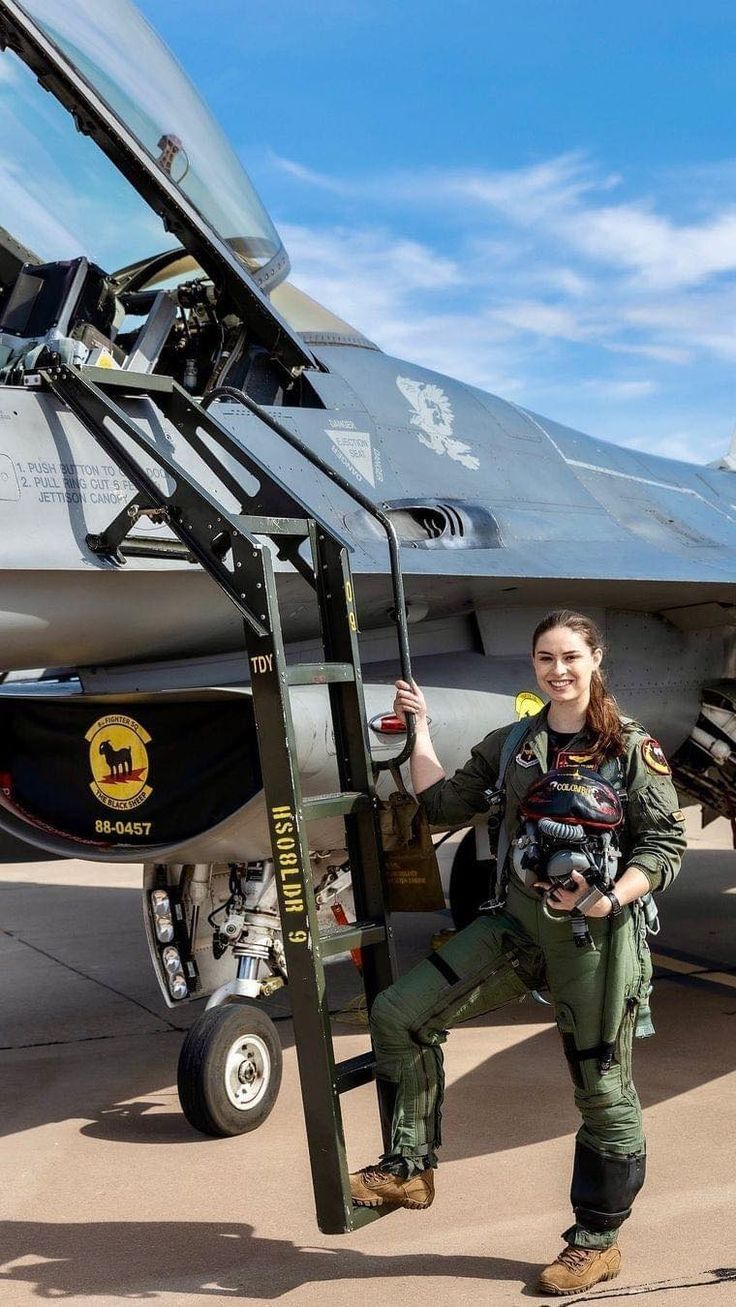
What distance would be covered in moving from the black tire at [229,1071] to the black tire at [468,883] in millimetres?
3118

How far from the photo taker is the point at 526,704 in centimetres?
452

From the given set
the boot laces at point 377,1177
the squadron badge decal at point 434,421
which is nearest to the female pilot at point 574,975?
the boot laces at point 377,1177

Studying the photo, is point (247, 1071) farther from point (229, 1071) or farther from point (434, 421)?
point (434, 421)

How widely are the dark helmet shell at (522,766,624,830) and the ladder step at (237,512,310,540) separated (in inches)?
35.8

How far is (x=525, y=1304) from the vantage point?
271 centimetres

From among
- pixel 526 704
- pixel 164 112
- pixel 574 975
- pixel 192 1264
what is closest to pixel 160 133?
pixel 164 112

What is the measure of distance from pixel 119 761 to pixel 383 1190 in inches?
76.5

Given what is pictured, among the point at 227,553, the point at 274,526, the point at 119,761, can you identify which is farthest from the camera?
the point at 119,761

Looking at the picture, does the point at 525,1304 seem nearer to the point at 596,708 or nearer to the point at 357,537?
the point at 596,708

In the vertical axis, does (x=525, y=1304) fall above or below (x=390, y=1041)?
below

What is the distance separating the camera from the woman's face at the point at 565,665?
9.45ft

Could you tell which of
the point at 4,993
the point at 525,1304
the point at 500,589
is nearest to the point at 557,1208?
the point at 525,1304

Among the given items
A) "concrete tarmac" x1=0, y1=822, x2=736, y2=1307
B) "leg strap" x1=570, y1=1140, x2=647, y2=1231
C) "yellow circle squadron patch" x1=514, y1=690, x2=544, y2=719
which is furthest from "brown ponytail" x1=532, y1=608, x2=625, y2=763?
"yellow circle squadron patch" x1=514, y1=690, x2=544, y2=719

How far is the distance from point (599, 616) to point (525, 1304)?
2.85m
